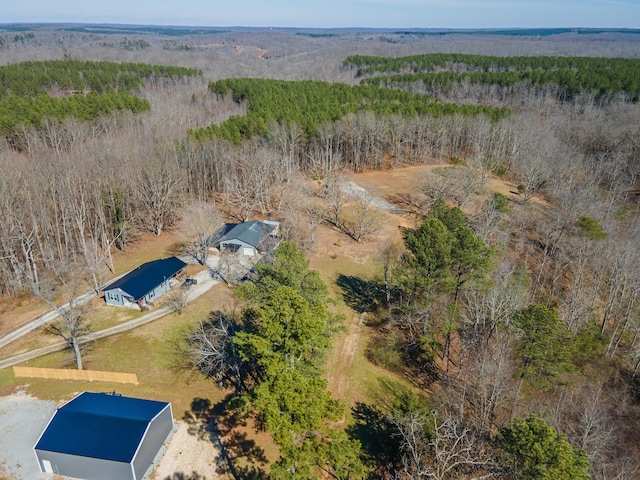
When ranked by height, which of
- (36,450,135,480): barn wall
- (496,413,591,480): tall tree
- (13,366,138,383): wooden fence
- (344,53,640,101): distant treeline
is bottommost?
(13,366,138,383): wooden fence

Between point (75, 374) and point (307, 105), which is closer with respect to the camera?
point (75, 374)

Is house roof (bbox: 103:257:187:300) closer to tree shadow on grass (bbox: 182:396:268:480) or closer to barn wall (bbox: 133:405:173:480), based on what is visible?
tree shadow on grass (bbox: 182:396:268:480)

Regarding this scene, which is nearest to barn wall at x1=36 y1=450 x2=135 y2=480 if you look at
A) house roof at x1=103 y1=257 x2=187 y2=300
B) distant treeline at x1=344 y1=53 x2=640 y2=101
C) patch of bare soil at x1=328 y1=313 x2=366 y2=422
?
patch of bare soil at x1=328 y1=313 x2=366 y2=422

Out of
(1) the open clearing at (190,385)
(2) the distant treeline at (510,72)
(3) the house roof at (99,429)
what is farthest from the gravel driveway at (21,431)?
(2) the distant treeline at (510,72)

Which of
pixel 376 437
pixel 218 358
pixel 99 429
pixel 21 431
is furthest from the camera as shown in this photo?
pixel 218 358

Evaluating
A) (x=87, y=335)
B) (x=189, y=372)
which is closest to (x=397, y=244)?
(x=189, y=372)

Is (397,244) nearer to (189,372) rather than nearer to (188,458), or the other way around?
(189,372)

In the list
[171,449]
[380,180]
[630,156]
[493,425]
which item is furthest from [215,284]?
[630,156]
